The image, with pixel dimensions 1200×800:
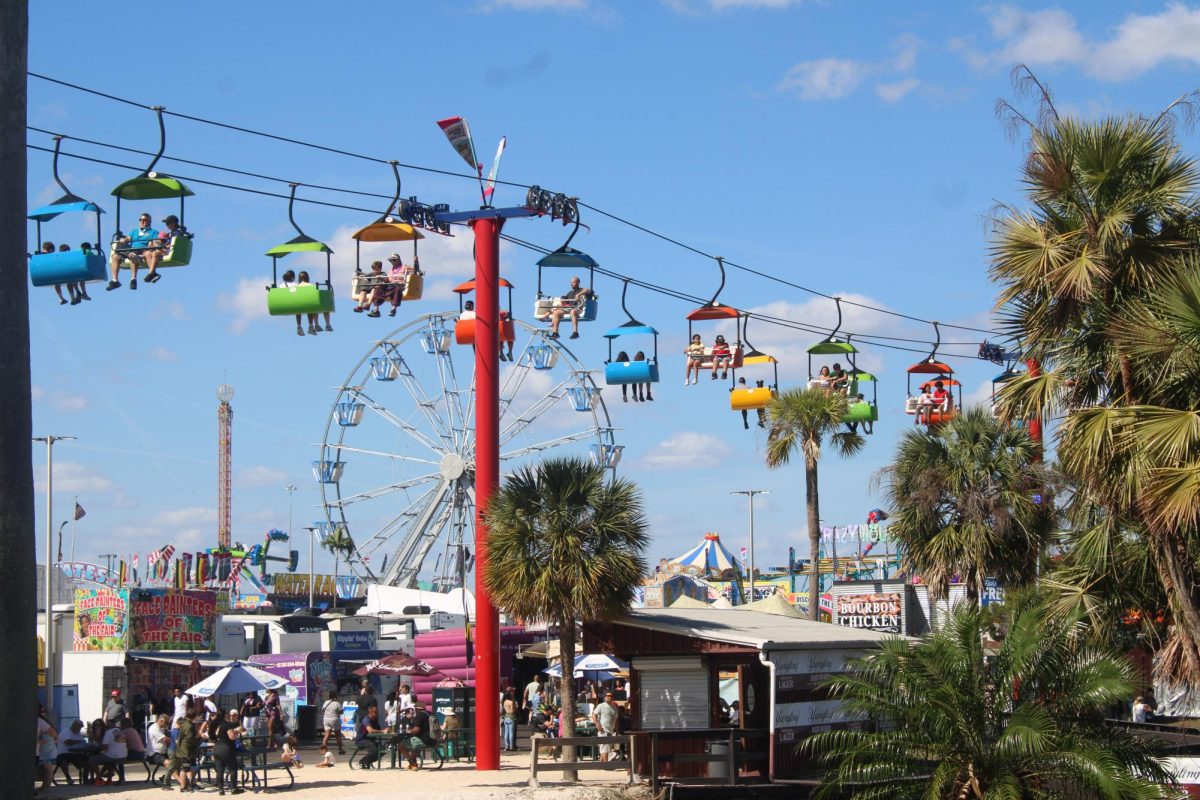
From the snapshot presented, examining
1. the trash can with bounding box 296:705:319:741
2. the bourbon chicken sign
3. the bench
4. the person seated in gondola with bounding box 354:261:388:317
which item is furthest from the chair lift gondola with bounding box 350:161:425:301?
the bourbon chicken sign

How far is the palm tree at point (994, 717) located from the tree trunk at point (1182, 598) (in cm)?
60

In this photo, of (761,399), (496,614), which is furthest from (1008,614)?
(761,399)

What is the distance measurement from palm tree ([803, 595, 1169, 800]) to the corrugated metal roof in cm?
536

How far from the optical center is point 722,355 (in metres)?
28.7

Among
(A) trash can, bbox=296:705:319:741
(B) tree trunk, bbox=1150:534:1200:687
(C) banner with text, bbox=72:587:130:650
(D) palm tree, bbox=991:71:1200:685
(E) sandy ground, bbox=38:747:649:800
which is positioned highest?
(D) palm tree, bbox=991:71:1200:685

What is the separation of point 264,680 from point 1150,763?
718 inches

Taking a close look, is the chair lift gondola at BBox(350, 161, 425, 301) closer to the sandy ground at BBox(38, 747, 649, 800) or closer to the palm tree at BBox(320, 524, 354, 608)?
the sandy ground at BBox(38, 747, 649, 800)

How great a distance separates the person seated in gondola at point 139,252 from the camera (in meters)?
18.4

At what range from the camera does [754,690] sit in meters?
23.2

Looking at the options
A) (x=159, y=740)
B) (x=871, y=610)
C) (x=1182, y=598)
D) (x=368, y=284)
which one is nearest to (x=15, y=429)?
(x=1182, y=598)

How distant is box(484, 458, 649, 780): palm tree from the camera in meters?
22.1

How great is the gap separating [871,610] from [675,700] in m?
22.1

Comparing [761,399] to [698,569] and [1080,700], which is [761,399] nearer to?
[1080,700]

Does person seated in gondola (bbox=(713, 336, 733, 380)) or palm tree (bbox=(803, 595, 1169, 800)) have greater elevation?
person seated in gondola (bbox=(713, 336, 733, 380))
